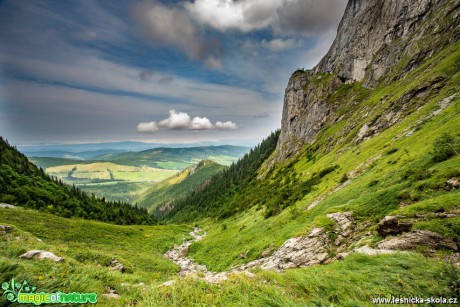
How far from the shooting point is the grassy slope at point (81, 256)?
8.00 meters

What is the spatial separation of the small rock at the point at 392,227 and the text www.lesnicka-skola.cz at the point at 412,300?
8701 mm

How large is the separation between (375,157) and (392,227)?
26.4 metres

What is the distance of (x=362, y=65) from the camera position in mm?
101375

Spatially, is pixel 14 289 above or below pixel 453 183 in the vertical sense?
below

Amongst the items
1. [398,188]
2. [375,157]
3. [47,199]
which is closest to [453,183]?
[398,188]

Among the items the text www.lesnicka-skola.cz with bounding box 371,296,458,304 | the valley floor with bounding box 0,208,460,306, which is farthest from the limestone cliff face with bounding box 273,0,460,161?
the text www.lesnicka-skola.cz with bounding box 371,296,458,304

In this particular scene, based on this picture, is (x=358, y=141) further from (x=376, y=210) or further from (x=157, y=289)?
(x=157, y=289)

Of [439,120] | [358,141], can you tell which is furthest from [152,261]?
[358,141]

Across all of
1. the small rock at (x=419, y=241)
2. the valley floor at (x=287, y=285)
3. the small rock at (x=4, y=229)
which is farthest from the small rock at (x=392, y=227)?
the small rock at (x=4, y=229)

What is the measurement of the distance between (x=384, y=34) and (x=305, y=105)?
49.3 m

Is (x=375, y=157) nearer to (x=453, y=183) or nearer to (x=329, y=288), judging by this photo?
(x=453, y=183)

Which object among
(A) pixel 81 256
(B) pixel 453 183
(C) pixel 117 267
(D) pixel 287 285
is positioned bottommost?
(C) pixel 117 267

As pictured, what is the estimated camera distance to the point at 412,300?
629 centimetres

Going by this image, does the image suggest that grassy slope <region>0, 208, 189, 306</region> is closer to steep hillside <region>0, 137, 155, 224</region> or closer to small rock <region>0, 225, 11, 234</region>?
small rock <region>0, 225, 11, 234</region>
